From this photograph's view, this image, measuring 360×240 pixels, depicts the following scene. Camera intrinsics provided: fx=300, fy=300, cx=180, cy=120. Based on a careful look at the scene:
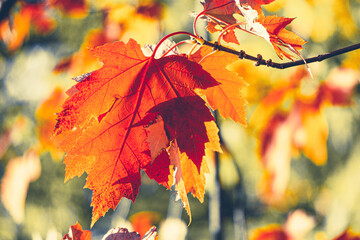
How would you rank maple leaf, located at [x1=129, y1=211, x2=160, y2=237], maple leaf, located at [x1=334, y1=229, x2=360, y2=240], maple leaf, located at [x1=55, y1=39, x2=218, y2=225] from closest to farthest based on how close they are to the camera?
maple leaf, located at [x1=55, y1=39, x2=218, y2=225]
maple leaf, located at [x1=334, y1=229, x2=360, y2=240]
maple leaf, located at [x1=129, y1=211, x2=160, y2=237]

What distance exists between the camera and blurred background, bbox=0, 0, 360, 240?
1.58m

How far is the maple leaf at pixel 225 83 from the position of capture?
310 mm

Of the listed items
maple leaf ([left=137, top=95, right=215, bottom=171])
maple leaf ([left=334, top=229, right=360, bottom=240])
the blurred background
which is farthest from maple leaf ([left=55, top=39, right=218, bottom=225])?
maple leaf ([left=334, top=229, right=360, bottom=240])

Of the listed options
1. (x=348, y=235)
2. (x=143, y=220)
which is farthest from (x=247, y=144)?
(x=143, y=220)

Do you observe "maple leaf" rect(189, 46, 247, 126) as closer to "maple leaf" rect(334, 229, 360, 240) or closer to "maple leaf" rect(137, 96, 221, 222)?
"maple leaf" rect(137, 96, 221, 222)

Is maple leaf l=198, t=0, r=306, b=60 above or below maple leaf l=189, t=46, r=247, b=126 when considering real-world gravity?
above

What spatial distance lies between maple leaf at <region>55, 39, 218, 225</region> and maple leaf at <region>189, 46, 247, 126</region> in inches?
1.0

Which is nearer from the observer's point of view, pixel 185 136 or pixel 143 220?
pixel 185 136

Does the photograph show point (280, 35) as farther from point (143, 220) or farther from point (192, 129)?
point (143, 220)

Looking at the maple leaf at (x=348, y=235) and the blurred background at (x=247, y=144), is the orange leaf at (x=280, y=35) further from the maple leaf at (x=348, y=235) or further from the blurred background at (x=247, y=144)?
the maple leaf at (x=348, y=235)

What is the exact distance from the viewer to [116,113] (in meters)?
0.29

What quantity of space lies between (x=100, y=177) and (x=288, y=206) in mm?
1625

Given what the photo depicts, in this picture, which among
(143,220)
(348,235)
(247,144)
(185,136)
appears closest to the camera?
(185,136)

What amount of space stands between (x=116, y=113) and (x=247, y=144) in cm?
155
